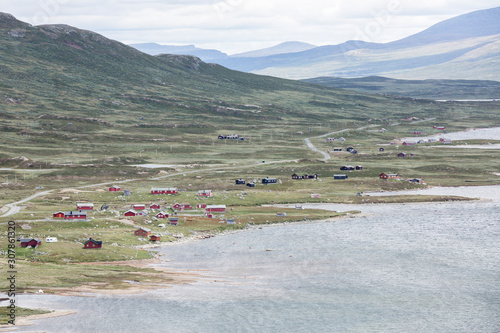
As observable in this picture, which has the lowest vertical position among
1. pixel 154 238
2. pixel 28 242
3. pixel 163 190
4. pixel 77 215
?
pixel 154 238

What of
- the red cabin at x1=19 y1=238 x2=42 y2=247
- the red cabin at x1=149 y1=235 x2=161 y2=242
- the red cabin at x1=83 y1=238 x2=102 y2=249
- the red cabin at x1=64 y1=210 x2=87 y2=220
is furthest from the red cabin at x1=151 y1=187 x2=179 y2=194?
the red cabin at x1=19 y1=238 x2=42 y2=247

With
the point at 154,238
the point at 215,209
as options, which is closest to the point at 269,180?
the point at 215,209

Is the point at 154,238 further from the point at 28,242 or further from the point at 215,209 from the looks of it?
the point at 215,209

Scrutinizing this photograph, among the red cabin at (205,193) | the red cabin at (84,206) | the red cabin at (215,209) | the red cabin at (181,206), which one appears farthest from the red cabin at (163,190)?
the red cabin at (84,206)

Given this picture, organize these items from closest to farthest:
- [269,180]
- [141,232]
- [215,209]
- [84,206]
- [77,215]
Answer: [141,232] → [77,215] → [84,206] → [215,209] → [269,180]

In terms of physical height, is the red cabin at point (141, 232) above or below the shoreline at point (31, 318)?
above

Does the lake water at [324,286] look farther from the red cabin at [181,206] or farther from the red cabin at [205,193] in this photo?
the red cabin at [205,193]

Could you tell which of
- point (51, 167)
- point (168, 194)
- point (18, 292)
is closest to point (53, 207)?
point (168, 194)

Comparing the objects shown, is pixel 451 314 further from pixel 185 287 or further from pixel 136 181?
pixel 136 181

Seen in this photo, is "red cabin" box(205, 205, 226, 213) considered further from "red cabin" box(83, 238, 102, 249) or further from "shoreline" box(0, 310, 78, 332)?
"shoreline" box(0, 310, 78, 332)
